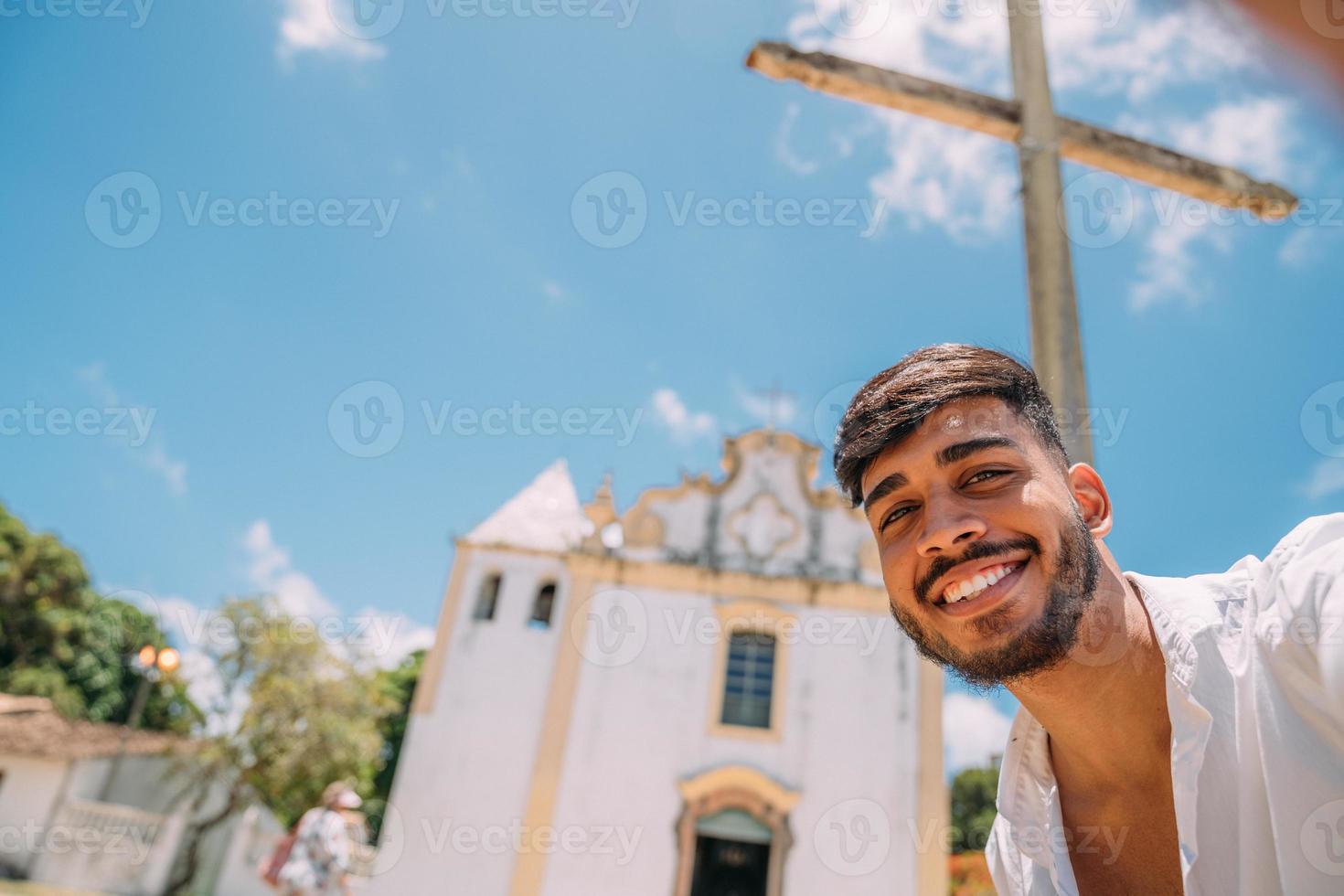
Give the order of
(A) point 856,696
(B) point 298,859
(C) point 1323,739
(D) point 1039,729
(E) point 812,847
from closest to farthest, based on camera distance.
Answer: (C) point 1323,739 < (D) point 1039,729 < (B) point 298,859 < (E) point 812,847 < (A) point 856,696

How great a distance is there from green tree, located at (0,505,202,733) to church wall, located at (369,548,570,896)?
18378 millimetres

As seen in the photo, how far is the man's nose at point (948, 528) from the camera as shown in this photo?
1.62m

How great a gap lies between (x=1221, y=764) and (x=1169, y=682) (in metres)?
0.15

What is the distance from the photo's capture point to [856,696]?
13.8 m

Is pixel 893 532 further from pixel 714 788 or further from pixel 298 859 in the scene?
pixel 714 788

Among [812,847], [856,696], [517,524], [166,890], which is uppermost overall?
[517,524]

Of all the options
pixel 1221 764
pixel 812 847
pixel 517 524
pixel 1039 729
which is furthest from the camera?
pixel 517 524

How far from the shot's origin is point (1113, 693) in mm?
1640

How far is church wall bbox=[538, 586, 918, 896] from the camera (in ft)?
41.4

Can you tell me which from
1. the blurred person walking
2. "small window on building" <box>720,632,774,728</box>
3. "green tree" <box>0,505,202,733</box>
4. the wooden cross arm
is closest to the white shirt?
the wooden cross arm

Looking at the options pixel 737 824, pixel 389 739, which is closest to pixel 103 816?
pixel 389 739

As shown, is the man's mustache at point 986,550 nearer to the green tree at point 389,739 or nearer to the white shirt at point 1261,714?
the white shirt at point 1261,714

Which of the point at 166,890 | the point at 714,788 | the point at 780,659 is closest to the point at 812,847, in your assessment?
the point at 714,788

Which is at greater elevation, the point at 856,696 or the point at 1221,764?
the point at 856,696
